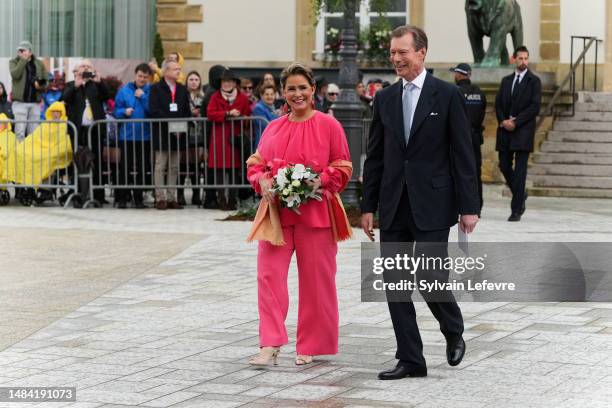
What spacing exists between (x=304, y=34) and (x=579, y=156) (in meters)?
7.47

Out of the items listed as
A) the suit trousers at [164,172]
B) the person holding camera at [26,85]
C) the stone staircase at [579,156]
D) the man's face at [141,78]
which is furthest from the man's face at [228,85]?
the stone staircase at [579,156]

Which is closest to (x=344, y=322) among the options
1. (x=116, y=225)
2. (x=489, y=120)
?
(x=116, y=225)

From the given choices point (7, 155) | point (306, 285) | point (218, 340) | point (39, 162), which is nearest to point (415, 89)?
point (306, 285)

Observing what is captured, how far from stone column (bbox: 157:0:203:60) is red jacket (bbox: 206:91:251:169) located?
10220 millimetres

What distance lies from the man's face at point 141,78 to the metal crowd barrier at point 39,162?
1.05 m

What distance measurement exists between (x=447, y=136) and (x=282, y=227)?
1189 mm

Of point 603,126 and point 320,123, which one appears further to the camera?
point 603,126

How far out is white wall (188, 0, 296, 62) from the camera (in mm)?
27812

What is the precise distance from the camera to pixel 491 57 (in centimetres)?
Result: 2234

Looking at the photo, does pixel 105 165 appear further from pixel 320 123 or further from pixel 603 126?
pixel 320 123

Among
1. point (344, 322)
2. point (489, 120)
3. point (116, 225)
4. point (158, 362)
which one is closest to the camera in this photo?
point (158, 362)

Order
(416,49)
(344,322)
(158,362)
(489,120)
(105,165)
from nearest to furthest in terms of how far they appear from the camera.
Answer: (416,49), (158,362), (344,322), (105,165), (489,120)

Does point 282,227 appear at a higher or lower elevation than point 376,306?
higher

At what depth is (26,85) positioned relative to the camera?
68.2 ft
